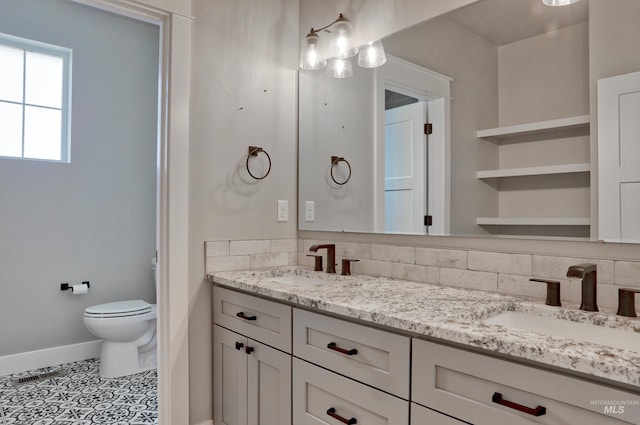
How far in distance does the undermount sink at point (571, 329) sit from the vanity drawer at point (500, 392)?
7.9 inches

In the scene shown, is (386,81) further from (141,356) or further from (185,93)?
(141,356)

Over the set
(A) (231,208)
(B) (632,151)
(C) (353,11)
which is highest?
(C) (353,11)

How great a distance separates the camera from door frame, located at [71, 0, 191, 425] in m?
1.89

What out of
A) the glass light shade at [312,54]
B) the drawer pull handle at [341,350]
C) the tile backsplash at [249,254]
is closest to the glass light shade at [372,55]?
the glass light shade at [312,54]

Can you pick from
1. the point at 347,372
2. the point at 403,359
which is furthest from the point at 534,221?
the point at 347,372

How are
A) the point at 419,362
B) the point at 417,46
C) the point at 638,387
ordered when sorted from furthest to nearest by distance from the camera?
1. the point at 417,46
2. the point at 419,362
3. the point at 638,387

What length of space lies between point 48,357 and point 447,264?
2956mm

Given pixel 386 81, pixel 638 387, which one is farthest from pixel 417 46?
pixel 638 387

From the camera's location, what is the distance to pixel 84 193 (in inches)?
124

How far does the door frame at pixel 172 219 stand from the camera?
1.89 metres

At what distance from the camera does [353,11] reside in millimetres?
2111

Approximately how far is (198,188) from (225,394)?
3.18ft

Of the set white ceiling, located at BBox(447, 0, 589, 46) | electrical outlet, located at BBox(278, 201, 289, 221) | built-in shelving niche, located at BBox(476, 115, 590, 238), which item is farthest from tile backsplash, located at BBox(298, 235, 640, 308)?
white ceiling, located at BBox(447, 0, 589, 46)

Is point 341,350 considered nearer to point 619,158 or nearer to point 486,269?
point 486,269
